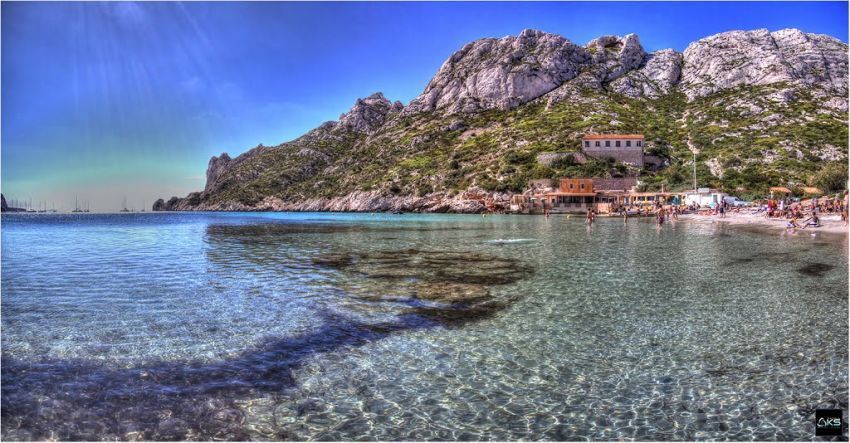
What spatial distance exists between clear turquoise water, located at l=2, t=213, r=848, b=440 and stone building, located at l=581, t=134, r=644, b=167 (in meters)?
101

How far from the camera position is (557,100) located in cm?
15000

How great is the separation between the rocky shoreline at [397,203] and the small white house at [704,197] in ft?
119

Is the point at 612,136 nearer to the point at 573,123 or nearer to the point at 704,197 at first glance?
the point at 573,123

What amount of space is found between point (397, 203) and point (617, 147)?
58.4 m

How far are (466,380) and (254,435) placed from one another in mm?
3680

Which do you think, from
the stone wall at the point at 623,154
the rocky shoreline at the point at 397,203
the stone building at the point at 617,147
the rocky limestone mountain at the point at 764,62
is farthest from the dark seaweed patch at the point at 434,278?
the rocky limestone mountain at the point at 764,62

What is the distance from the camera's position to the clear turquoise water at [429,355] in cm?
681

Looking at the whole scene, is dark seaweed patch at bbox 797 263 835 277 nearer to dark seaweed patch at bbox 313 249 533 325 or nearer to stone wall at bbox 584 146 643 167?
dark seaweed patch at bbox 313 249 533 325

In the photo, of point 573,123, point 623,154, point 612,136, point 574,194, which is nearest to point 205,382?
point 574,194

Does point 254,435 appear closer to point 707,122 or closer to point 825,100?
point 707,122

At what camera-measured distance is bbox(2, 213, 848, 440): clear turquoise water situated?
6.81 metres

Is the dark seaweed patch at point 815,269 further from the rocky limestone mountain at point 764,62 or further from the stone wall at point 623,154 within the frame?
the rocky limestone mountain at point 764,62

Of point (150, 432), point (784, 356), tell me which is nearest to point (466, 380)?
point (150, 432)

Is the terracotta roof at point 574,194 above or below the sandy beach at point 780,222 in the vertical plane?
above
